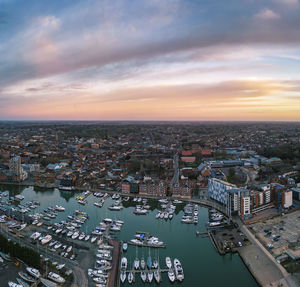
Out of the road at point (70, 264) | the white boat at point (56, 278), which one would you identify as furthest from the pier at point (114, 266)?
the white boat at point (56, 278)

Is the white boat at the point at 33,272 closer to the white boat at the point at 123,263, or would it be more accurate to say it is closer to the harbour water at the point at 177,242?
the white boat at the point at 123,263

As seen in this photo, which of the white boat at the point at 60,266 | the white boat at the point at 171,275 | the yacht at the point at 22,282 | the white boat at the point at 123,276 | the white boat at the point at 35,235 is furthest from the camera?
the white boat at the point at 35,235

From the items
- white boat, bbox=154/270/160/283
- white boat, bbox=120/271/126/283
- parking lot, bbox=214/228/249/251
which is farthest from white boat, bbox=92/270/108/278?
parking lot, bbox=214/228/249/251

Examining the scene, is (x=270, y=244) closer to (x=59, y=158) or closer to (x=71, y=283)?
(x=71, y=283)

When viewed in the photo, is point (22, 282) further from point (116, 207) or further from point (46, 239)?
point (116, 207)

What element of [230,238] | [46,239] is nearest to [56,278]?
[46,239]

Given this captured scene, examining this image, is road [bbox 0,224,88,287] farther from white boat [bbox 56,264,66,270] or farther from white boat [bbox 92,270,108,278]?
white boat [bbox 92,270,108,278]
